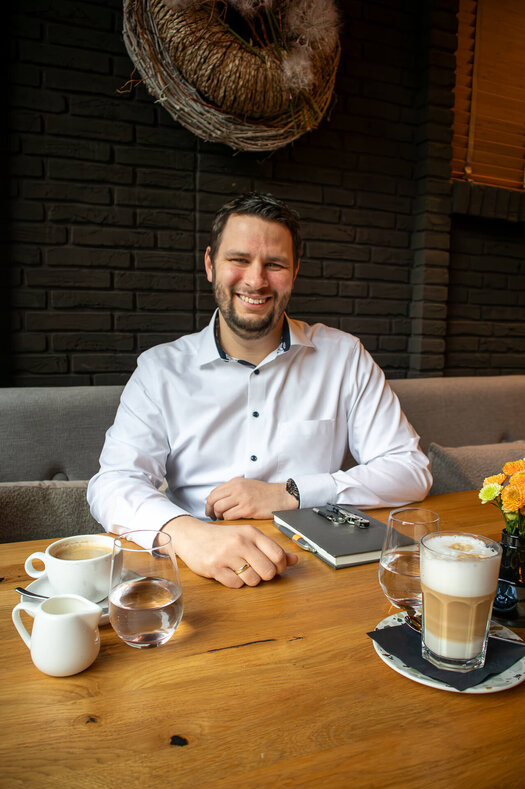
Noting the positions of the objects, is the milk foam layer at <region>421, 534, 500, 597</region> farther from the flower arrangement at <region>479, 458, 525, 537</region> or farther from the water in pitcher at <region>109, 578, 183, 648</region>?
the water in pitcher at <region>109, 578, 183, 648</region>

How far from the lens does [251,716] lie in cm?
63

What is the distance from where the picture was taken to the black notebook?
1.03m

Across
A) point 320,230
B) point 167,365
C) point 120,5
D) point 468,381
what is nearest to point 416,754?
point 167,365

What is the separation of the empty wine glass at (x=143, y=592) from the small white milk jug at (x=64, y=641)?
44mm

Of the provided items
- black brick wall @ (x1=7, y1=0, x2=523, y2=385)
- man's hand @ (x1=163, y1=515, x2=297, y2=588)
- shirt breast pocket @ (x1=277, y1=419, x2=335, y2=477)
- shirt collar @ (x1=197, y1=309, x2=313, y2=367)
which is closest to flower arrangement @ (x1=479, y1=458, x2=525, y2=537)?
man's hand @ (x1=163, y1=515, x2=297, y2=588)

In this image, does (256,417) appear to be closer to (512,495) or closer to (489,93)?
(512,495)

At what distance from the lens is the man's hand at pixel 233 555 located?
0.94 metres

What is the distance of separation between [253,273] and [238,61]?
0.87 metres

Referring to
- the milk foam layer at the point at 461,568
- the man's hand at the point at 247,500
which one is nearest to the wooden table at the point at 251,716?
the milk foam layer at the point at 461,568

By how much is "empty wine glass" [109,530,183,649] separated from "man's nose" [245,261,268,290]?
3.61 feet

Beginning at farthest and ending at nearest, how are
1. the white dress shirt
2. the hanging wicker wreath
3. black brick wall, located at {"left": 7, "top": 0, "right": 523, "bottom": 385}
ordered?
black brick wall, located at {"left": 7, "top": 0, "right": 523, "bottom": 385}
the hanging wicker wreath
the white dress shirt

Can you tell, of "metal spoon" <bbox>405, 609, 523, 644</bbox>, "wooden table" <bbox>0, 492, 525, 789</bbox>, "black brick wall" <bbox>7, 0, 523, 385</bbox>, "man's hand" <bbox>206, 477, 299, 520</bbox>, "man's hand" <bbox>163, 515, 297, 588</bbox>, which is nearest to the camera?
"wooden table" <bbox>0, 492, 525, 789</bbox>

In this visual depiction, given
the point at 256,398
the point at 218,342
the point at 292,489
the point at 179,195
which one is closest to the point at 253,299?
the point at 218,342

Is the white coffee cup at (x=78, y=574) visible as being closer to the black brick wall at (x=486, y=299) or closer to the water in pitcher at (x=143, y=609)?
the water in pitcher at (x=143, y=609)
